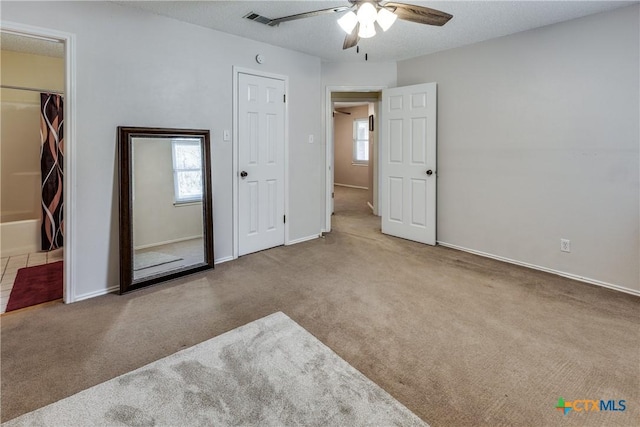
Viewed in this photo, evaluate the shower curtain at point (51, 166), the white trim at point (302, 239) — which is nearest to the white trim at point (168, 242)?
the white trim at point (302, 239)

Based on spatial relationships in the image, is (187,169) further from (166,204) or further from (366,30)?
(366,30)

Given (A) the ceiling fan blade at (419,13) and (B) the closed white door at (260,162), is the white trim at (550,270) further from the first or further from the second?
(A) the ceiling fan blade at (419,13)

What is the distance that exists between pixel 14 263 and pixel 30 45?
7.86 ft

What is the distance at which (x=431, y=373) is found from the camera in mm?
1850

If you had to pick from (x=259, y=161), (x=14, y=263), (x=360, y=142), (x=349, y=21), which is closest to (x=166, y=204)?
(x=259, y=161)

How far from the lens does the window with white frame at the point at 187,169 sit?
328cm

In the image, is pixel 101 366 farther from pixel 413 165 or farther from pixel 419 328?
pixel 413 165

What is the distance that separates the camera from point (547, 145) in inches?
132

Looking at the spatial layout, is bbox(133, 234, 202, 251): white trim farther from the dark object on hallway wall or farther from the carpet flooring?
the carpet flooring

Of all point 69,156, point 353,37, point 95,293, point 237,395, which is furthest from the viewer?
point 95,293

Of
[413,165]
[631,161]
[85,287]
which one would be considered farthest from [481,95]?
[85,287]

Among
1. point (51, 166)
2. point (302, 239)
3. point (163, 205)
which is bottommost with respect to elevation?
point (302, 239)

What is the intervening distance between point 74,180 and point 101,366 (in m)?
1.54

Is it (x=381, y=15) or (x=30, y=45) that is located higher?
(x=30, y=45)
